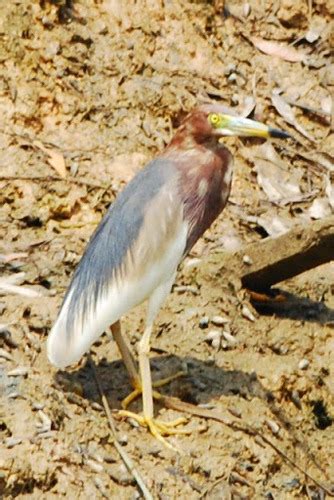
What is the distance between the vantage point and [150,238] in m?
5.82

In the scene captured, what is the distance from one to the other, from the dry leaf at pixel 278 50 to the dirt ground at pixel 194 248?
0.04ft

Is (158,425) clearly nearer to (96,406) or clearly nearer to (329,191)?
(96,406)

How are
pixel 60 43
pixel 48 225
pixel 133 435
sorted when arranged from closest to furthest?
pixel 133 435, pixel 48 225, pixel 60 43

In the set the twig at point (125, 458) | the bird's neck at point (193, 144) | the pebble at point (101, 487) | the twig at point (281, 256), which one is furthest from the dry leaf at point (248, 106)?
the pebble at point (101, 487)

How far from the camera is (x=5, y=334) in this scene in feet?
18.8

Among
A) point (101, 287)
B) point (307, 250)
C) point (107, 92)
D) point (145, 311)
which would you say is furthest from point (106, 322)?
point (107, 92)

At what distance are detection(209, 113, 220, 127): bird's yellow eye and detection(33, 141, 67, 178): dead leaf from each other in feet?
4.63

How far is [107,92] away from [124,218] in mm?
1939

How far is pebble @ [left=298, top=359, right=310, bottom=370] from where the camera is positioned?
6.28 meters

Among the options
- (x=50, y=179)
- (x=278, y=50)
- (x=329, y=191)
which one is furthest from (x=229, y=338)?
(x=278, y=50)

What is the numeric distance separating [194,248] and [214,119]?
4.33ft

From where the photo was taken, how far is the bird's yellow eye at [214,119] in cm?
593

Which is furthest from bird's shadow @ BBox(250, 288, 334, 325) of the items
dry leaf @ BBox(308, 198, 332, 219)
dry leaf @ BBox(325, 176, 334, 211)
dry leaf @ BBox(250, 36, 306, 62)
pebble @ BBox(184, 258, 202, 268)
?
dry leaf @ BBox(250, 36, 306, 62)

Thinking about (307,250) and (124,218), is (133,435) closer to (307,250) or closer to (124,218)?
(124,218)
